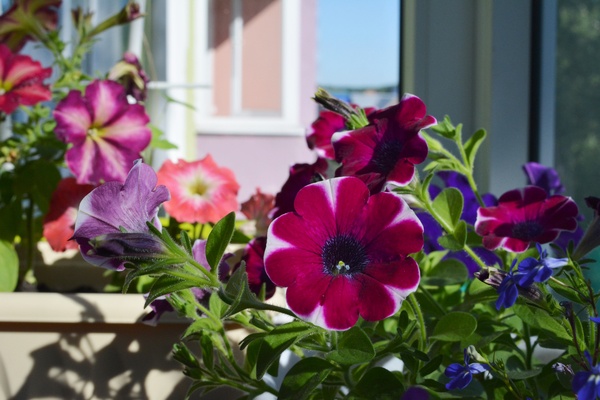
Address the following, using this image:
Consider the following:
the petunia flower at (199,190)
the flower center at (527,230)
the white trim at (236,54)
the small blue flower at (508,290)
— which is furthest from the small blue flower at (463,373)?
the white trim at (236,54)

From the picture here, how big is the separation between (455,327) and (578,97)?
0.53m

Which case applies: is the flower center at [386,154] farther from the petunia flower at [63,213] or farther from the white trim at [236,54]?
the white trim at [236,54]

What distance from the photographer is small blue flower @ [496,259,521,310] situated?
365mm


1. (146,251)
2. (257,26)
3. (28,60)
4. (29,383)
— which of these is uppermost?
(257,26)

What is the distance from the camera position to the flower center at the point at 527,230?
0.52 m

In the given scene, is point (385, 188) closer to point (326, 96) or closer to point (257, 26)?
point (326, 96)

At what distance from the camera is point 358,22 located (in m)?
7.57

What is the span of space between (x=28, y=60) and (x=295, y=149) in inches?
203

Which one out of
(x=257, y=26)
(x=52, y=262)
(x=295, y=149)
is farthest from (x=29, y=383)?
(x=257, y=26)

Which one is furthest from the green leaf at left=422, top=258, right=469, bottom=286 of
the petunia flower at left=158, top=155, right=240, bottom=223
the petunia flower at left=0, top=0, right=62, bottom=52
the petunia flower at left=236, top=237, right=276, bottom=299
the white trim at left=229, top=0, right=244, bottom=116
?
the white trim at left=229, top=0, right=244, bottom=116

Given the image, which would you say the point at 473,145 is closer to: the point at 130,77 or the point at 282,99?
the point at 130,77

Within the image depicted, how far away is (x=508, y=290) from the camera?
373mm

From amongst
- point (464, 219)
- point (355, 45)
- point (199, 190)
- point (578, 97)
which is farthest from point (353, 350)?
point (355, 45)

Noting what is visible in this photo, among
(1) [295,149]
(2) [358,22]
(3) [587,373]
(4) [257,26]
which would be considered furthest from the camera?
(2) [358,22]
